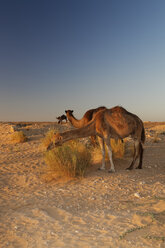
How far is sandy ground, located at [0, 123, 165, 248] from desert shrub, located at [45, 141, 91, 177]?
35 centimetres

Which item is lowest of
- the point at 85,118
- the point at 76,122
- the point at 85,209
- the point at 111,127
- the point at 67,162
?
the point at 85,209

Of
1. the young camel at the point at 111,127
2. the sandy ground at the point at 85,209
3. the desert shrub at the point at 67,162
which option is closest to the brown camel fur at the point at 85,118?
the young camel at the point at 111,127

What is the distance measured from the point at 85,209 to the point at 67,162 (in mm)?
2791

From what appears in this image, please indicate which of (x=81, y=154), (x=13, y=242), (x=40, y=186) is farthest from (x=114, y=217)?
(x=81, y=154)

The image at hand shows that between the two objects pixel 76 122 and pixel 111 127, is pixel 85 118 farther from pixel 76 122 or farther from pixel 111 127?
pixel 111 127

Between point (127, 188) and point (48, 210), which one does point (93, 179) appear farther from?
point (48, 210)

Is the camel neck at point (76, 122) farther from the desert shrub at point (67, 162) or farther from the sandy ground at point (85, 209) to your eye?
the sandy ground at point (85, 209)

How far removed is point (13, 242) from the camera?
3840 mm

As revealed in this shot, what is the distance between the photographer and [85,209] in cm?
509

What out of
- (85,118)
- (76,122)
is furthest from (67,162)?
(76,122)

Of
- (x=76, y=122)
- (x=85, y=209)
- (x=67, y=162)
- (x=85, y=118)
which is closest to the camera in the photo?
(x=85, y=209)

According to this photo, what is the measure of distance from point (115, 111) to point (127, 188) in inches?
106

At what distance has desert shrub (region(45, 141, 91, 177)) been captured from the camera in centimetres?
754

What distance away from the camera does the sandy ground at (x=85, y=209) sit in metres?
3.73
